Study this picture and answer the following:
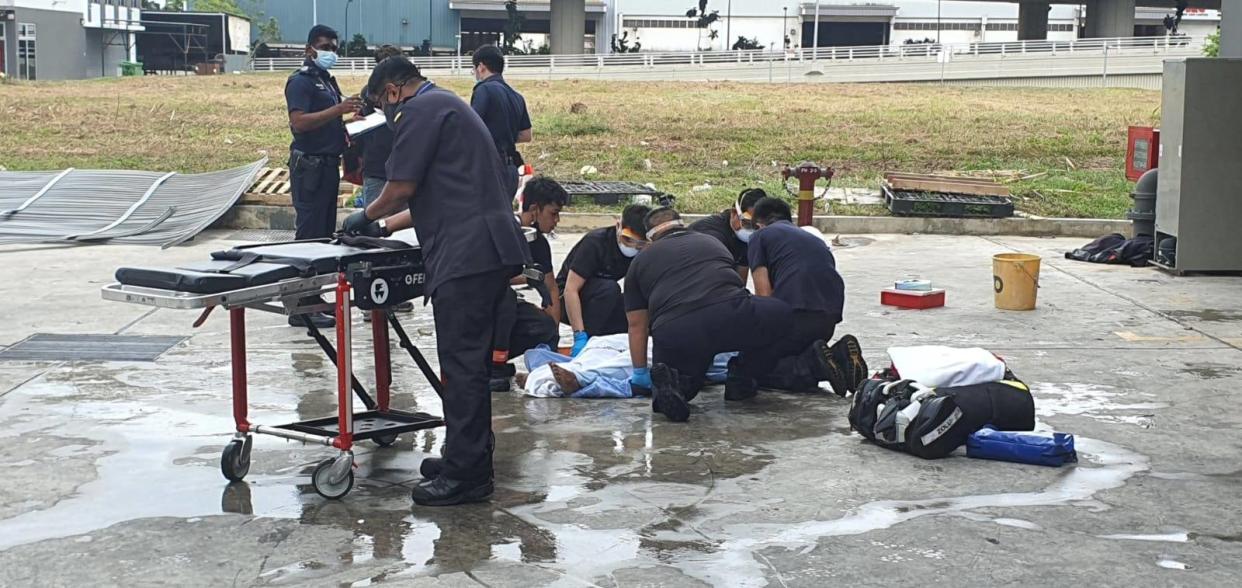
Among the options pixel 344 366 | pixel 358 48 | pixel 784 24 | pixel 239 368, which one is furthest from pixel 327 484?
pixel 784 24

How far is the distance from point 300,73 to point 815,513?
5.84m

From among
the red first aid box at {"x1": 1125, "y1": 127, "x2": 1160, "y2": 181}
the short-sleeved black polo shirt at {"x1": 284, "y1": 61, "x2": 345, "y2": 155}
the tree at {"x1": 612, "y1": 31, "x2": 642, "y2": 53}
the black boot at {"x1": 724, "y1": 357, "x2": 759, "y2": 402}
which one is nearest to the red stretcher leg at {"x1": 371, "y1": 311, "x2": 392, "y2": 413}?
the black boot at {"x1": 724, "y1": 357, "x2": 759, "y2": 402}

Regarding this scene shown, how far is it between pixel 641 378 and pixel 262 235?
878 centimetres

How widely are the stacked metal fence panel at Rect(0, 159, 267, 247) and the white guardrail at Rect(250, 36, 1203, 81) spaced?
4315cm

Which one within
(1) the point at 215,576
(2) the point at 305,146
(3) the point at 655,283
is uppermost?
(2) the point at 305,146

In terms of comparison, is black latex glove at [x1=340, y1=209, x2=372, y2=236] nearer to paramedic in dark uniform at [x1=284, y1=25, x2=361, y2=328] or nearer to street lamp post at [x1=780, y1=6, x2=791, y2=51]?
paramedic in dark uniform at [x1=284, y1=25, x2=361, y2=328]

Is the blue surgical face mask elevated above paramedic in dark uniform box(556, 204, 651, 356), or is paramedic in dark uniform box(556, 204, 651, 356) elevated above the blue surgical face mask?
the blue surgical face mask

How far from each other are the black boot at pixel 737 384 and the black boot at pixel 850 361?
1.67 ft

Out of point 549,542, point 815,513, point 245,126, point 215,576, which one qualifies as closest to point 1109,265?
point 815,513

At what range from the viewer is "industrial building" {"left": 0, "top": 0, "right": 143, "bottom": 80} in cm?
6969

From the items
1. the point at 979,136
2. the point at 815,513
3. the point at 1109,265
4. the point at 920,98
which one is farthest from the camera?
the point at 920,98

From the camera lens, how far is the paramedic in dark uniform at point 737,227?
8594 millimetres

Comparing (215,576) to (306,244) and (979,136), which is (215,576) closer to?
(306,244)

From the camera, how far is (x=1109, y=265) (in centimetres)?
1355
